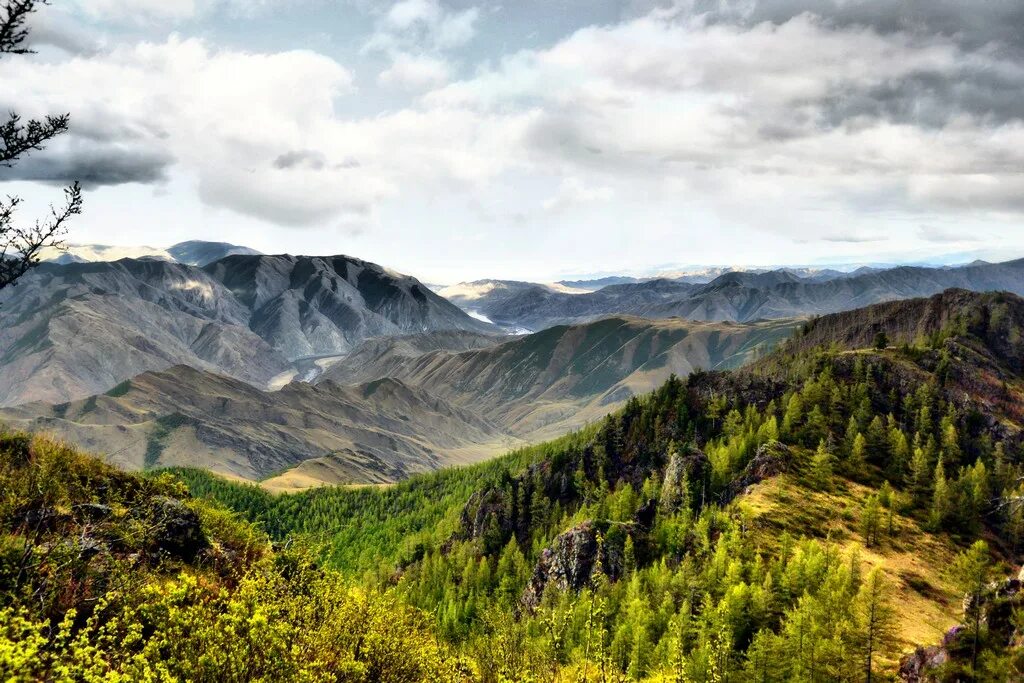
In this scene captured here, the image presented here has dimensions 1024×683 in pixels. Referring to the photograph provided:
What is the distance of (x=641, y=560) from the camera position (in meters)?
102

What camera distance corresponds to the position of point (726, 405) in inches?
5886

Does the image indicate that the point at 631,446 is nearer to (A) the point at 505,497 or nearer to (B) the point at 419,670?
(A) the point at 505,497

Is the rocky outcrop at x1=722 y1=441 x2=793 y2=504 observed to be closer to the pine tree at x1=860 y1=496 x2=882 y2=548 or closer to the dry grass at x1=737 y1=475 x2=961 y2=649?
the dry grass at x1=737 y1=475 x2=961 y2=649

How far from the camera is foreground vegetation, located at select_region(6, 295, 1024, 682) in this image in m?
23.3

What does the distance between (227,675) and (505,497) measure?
135 m

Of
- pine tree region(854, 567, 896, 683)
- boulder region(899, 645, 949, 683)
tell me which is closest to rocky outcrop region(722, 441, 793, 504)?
pine tree region(854, 567, 896, 683)

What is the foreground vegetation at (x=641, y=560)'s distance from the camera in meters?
23.3

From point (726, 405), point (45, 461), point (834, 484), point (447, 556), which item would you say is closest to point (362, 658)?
point (45, 461)

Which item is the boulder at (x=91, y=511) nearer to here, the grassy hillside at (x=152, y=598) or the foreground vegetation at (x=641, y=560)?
the grassy hillside at (x=152, y=598)

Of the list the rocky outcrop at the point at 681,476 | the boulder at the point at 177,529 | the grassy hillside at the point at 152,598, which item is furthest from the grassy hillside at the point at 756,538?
the boulder at the point at 177,529

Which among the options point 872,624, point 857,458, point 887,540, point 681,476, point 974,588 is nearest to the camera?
point 974,588

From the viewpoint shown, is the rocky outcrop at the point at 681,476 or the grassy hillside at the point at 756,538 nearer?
the grassy hillside at the point at 756,538

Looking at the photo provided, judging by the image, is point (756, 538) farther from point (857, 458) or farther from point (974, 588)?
point (857, 458)

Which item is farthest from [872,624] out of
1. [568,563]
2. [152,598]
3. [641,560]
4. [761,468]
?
[761,468]
